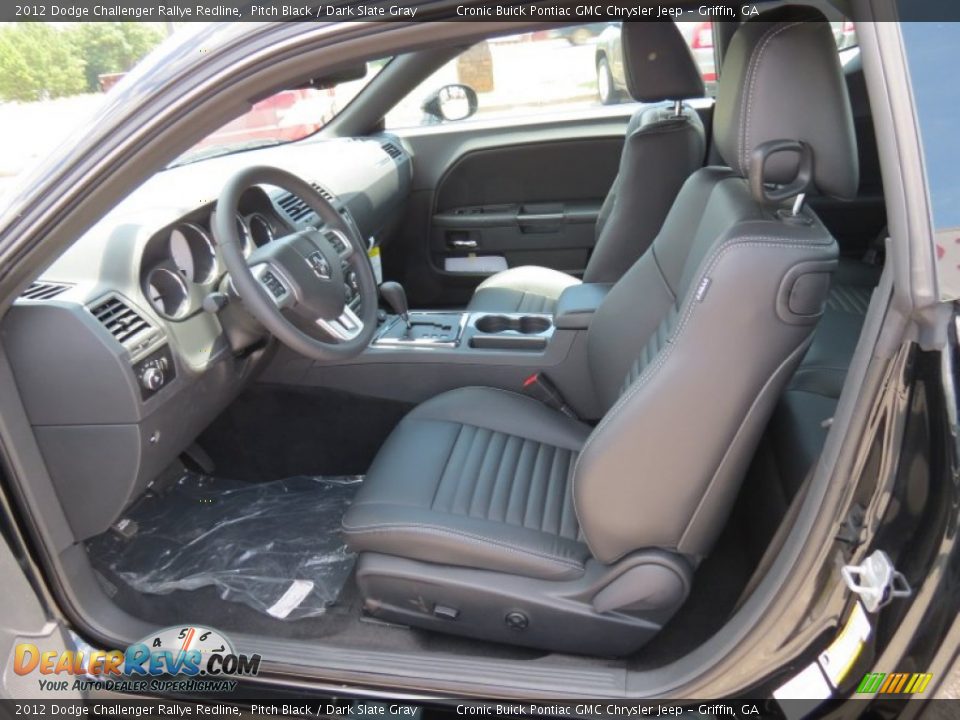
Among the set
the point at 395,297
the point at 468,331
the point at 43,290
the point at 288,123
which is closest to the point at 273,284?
the point at 43,290

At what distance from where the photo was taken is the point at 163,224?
5.39ft

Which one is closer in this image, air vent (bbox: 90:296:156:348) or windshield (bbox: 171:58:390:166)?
air vent (bbox: 90:296:156:348)

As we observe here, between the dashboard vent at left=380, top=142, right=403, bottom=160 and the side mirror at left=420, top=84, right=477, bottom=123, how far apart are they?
0.27 meters

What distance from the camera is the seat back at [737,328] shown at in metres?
1.14

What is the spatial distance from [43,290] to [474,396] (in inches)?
38.4

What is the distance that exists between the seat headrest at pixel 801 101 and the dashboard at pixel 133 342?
3.61ft

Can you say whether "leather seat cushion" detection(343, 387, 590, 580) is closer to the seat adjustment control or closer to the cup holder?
the seat adjustment control

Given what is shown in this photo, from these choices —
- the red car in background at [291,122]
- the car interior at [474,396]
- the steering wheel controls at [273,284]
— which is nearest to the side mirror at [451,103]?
the red car in background at [291,122]

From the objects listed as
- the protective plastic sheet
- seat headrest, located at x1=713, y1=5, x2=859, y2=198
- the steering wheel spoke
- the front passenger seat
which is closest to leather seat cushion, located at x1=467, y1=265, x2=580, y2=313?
the front passenger seat

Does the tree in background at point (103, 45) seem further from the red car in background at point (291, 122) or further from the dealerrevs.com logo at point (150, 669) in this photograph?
the dealerrevs.com logo at point (150, 669)

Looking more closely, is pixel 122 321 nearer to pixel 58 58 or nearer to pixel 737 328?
pixel 737 328

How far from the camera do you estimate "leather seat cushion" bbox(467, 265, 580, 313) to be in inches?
97.0

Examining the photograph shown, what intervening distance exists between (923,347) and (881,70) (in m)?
0.34

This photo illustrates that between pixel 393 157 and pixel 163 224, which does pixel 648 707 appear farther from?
pixel 393 157
